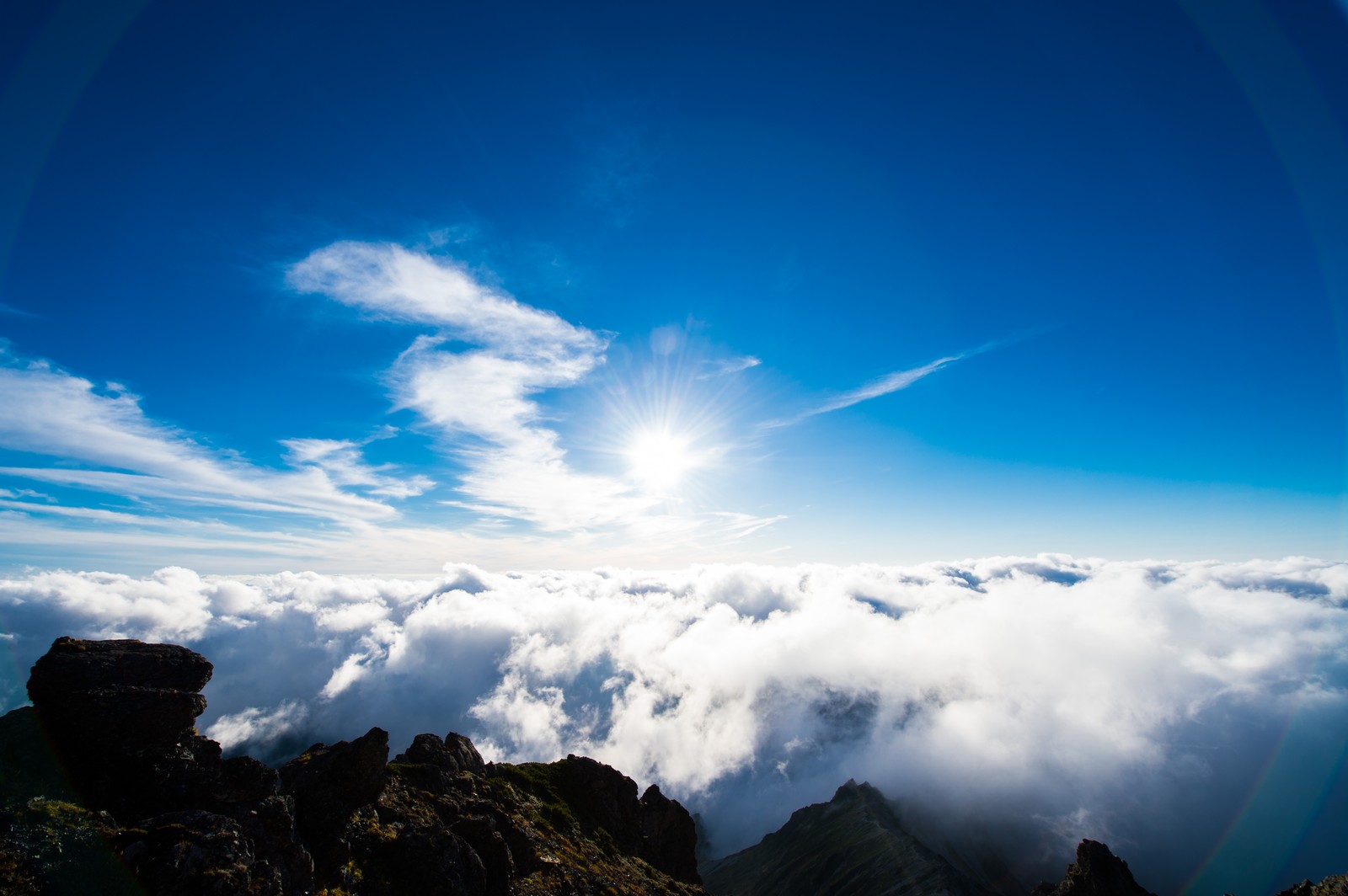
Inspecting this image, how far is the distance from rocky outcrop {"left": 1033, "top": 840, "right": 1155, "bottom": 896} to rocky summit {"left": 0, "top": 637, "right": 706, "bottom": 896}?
141793 mm

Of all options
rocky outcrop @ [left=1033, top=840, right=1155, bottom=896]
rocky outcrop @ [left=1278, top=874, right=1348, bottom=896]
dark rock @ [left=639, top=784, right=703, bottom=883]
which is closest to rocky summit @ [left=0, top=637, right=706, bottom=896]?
dark rock @ [left=639, top=784, right=703, bottom=883]

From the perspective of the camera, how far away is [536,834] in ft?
210

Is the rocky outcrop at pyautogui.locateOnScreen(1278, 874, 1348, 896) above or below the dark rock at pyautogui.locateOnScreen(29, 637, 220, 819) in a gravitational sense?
below

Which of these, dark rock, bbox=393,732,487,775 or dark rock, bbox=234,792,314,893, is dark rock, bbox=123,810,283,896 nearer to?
dark rock, bbox=234,792,314,893

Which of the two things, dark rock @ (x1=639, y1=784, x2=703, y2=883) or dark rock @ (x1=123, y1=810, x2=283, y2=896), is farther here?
dark rock @ (x1=639, y1=784, x2=703, y2=883)

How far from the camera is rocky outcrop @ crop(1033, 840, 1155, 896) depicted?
421 feet

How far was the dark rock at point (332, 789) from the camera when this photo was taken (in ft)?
134

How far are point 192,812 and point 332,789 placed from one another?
1617cm

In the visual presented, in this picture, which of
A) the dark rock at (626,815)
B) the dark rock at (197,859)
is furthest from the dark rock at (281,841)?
the dark rock at (626,815)

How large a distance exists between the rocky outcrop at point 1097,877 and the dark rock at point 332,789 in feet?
545

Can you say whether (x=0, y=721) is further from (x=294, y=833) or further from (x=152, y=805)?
(x=294, y=833)

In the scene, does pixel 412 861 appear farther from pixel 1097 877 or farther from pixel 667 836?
pixel 1097 877

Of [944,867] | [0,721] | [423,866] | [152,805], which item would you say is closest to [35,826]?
[152,805]

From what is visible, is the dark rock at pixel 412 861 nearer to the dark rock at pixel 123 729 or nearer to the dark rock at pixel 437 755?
the dark rock at pixel 123 729
